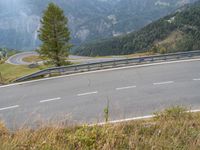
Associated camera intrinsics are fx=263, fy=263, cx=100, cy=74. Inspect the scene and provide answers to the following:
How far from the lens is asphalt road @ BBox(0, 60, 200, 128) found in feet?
32.9

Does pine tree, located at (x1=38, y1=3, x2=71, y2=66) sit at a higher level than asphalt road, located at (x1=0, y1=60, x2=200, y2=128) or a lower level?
higher

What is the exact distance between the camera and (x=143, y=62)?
1786cm

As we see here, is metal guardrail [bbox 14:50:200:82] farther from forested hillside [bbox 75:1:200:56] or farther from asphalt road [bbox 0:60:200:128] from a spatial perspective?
forested hillside [bbox 75:1:200:56]

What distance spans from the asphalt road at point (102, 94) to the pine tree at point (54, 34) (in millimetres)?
16117

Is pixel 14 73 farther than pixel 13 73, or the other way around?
pixel 13 73

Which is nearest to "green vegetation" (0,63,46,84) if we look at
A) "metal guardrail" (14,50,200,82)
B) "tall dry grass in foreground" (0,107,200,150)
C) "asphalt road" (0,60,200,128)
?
"metal guardrail" (14,50,200,82)

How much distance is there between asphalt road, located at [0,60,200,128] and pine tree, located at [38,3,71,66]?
635 inches

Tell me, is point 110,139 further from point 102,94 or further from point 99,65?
point 99,65

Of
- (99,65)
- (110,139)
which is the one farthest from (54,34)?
(110,139)

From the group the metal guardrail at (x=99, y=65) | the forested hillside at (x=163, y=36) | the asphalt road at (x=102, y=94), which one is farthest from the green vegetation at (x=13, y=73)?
the forested hillside at (x=163, y=36)

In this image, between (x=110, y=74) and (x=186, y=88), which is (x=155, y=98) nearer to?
(x=186, y=88)

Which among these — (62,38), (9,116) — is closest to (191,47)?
(62,38)

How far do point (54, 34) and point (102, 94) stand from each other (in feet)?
67.9

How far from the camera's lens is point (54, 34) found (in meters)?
31.3
